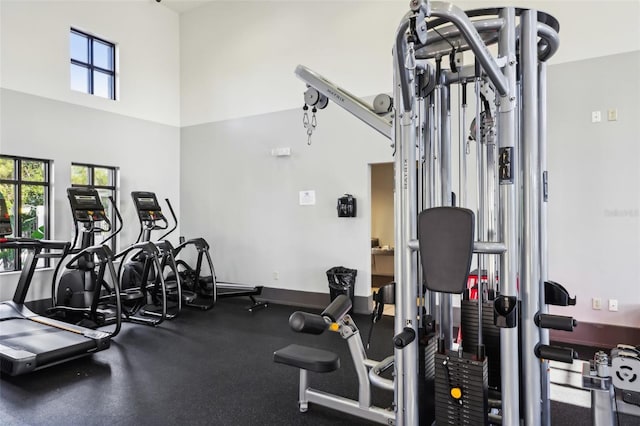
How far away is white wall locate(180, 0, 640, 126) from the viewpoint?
4.27m

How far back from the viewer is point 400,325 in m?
2.00

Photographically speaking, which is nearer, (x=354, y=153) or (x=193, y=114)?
(x=354, y=153)

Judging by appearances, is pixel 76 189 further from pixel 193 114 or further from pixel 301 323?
pixel 301 323

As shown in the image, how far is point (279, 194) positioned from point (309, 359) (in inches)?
164

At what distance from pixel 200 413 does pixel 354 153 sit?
13.1 ft

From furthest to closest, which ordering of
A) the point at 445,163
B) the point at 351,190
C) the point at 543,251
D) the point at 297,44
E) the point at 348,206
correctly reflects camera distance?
the point at 297,44, the point at 351,190, the point at 348,206, the point at 445,163, the point at 543,251

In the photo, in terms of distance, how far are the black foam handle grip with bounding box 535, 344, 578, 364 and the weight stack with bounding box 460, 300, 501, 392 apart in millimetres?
347

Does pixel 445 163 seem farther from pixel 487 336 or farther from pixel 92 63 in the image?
pixel 92 63

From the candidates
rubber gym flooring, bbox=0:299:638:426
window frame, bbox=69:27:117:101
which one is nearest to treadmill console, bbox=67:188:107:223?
rubber gym flooring, bbox=0:299:638:426

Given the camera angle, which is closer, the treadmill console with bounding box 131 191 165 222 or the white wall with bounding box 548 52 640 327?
the white wall with bounding box 548 52 640 327

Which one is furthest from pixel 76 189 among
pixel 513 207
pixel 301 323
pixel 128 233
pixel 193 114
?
pixel 513 207

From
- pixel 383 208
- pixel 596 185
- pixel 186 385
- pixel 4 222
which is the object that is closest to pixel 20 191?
pixel 4 222

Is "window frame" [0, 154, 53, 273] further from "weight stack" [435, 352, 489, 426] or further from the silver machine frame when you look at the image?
"weight stack" [435, 352, 489, 426]

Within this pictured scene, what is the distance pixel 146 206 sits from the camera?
5996 millimetres
